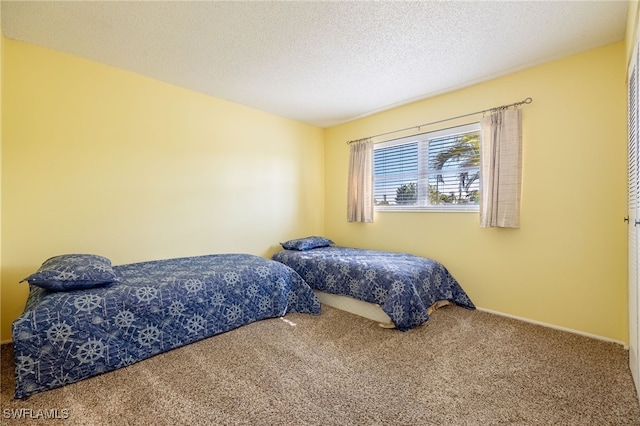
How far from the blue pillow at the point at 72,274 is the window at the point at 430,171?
3082 mm

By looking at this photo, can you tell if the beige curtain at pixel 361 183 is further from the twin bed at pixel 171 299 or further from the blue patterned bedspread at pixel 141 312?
the blue patterned bedspread at pixel 141 312

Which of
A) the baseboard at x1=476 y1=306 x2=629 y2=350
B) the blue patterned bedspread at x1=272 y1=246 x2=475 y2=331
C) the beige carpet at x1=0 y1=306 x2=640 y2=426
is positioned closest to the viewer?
the beige carpet at x1=0 y1=306 x2=640 y2=426

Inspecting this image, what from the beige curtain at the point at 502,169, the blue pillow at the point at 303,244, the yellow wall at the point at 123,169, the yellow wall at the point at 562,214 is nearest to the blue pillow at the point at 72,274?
the yellow wall at the point at 123,169

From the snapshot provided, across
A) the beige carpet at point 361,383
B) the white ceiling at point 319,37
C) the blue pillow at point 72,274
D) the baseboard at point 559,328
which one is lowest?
the beige carpet at point 361,383

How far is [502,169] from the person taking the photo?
9.01ft

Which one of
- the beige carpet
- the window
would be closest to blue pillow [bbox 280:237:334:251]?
the window

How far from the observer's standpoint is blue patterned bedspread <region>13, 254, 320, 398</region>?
1.66 metres

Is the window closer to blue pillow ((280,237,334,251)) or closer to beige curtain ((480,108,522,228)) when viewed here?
beige curtain ((480,108,522,228))

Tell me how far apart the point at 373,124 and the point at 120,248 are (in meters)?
3.33

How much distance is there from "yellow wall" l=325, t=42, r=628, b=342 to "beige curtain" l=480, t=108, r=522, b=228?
0.08m

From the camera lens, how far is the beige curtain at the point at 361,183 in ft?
12.9

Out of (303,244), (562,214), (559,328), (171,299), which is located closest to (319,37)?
(171,299)

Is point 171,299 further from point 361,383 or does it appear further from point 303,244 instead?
point 303,244

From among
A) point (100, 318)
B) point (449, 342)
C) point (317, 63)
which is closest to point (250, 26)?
point (317, 63)
